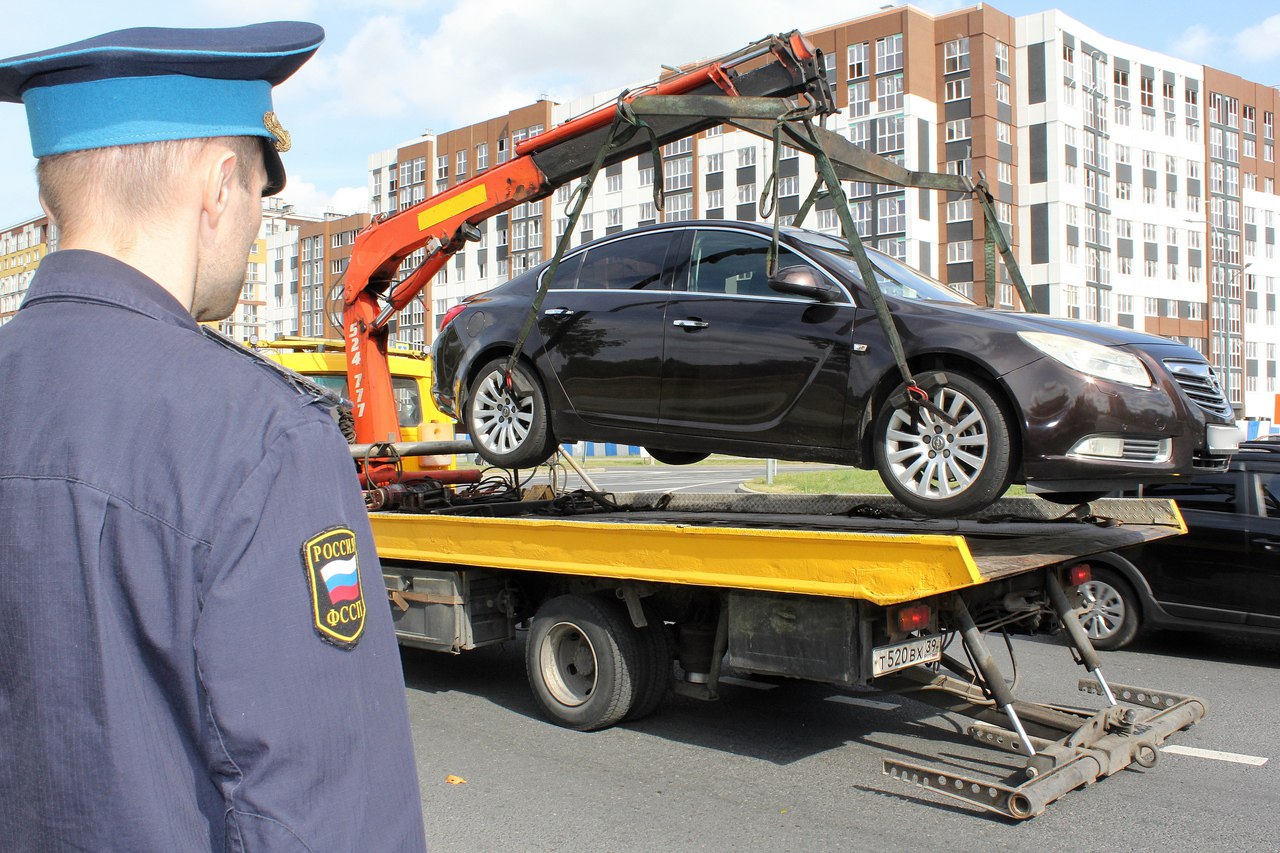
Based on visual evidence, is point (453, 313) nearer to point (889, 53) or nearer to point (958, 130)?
point (889, 53)

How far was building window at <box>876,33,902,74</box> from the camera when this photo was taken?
2290 inches

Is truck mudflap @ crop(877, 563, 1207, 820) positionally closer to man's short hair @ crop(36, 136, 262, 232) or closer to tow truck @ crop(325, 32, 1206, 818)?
tow truck @ crop(325, 32, 1206, 818)

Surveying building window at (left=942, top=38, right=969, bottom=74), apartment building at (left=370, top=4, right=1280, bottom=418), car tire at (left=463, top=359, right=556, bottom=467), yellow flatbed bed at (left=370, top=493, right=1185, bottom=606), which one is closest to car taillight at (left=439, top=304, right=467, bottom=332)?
car tire at (left=463, top=359, right=556, bottom=467)

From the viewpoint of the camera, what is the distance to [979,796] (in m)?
4.79

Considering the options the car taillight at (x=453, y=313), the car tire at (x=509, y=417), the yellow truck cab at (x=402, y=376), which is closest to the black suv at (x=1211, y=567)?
the car tire at (x=509, y=417)

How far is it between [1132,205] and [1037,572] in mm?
68042

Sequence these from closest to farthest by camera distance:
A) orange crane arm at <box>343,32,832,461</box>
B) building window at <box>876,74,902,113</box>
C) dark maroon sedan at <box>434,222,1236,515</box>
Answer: dark maroon sedan at <box>434,222,1236,515</box> → orange crane arm at <box>343,32,832,461</box> → building window at <box>876,74,902,113</box>

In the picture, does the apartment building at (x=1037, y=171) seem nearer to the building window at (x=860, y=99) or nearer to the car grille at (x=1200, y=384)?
the building window at (x=860, y=99)

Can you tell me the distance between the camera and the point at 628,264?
7.04 metres

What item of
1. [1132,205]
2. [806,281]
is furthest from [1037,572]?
Result: [1132,205]

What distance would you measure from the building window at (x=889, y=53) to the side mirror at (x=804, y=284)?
56.2 metres

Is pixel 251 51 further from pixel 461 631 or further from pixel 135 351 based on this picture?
pixel 461 631

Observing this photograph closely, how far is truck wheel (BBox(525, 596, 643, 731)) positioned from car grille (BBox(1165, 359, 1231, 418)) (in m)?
3.11

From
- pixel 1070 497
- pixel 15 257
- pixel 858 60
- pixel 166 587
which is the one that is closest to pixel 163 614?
pixel 166 587
